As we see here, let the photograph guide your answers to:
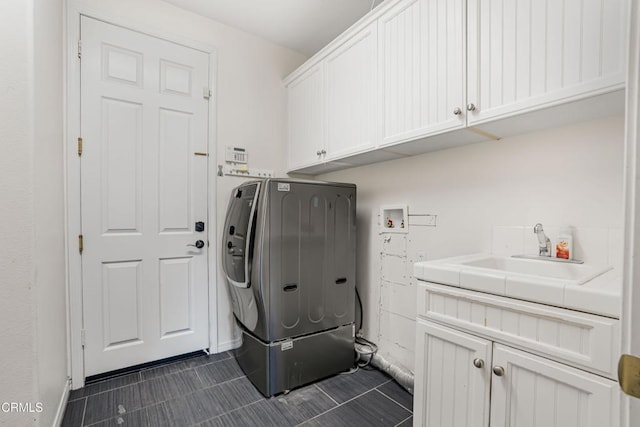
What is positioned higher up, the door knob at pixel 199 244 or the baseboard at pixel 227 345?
the door knob at pixel 199 244

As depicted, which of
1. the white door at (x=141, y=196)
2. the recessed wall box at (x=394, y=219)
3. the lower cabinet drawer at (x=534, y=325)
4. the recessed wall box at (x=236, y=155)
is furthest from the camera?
the recessed wall box at (x=236, y=155)

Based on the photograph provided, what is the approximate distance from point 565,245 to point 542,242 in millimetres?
86

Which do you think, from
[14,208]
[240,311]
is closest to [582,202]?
[240,311]

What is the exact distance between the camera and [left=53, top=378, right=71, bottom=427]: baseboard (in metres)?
1.54

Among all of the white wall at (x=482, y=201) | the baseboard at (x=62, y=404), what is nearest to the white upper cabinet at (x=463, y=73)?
the white wall at (x=482, y=201)

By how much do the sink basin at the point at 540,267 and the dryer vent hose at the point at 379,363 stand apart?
927 mm

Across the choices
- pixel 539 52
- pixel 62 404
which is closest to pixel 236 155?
pixel 62 404

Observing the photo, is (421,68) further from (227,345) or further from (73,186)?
(227,345)

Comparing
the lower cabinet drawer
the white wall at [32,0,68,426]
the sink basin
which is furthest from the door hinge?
the white wall at [32,0,68,426]

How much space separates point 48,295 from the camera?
55.7 inches

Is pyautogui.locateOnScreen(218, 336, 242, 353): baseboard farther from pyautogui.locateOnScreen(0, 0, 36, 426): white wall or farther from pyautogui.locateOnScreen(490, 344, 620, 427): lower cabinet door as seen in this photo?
pyautogui.locateOnScreen(490, 344, 620, 427): lower cabinet door

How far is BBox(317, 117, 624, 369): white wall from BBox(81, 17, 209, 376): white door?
1.38 m

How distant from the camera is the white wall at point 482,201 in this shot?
1304mm

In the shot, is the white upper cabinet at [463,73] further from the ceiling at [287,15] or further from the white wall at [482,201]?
the ceiling at [287,15]
